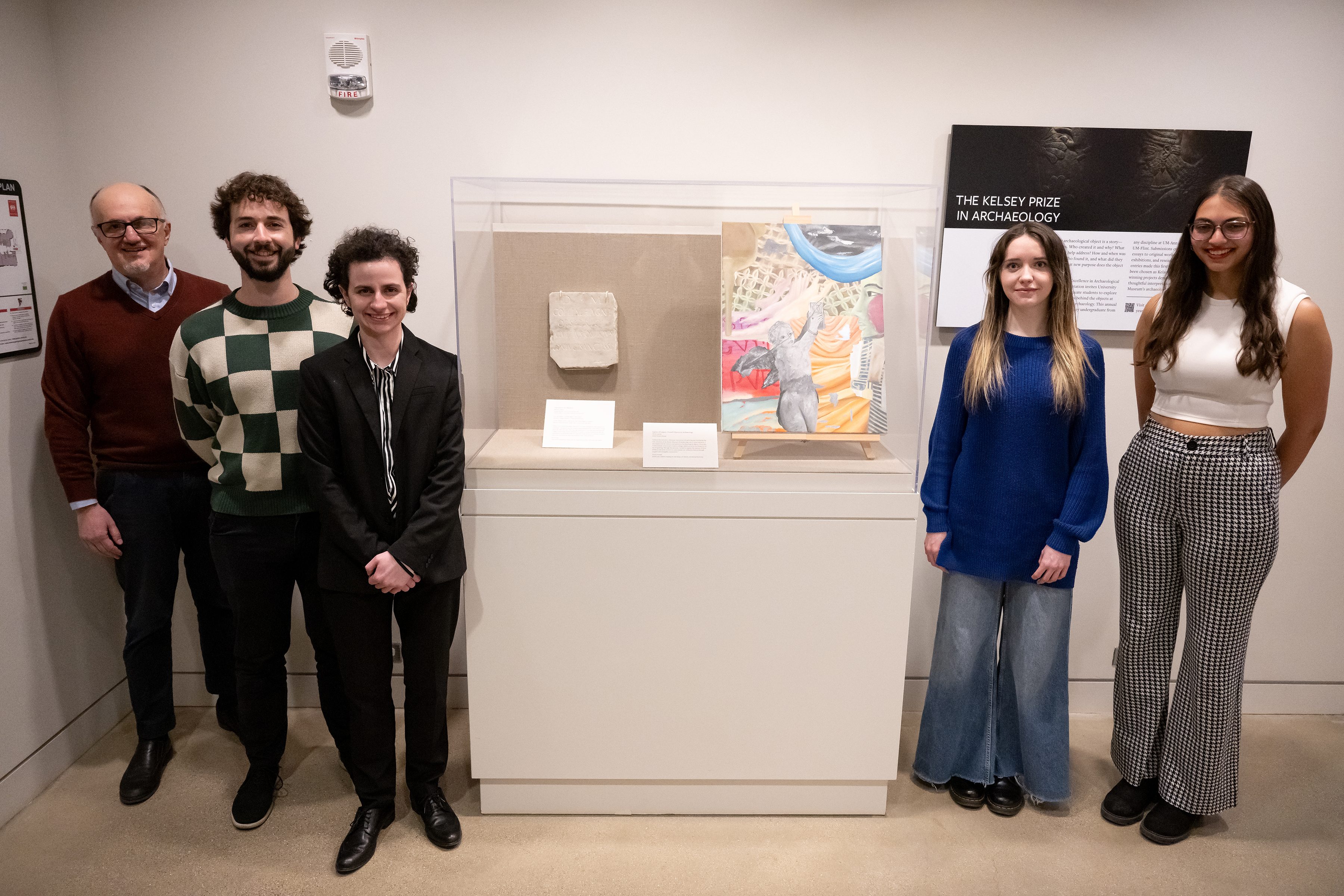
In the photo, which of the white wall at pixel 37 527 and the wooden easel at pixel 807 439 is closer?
the wooden easel at pixel 807 439

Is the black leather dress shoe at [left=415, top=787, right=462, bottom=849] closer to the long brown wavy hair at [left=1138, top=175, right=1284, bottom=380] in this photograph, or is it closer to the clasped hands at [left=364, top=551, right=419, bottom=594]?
the clasped hands at [left=364, top=551, right=419, bottom=594]

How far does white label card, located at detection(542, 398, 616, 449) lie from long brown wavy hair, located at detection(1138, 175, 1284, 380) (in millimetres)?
1400

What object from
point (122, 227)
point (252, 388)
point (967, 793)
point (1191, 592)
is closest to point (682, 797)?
point (967, 793)

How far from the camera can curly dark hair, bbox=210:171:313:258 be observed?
209 centimetres

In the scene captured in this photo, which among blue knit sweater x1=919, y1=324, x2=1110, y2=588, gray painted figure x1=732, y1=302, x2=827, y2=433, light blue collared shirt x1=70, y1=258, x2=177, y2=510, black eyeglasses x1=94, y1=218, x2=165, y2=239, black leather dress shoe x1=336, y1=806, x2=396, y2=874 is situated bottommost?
black leather dress shoe x1=336, y1=806, x2=396, y2=874

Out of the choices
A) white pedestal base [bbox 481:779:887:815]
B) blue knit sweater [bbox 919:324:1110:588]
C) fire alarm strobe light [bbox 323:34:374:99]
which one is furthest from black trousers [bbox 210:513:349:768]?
blue knit sweater [bbox 919:324:1110:588]

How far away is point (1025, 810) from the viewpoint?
8.09ft

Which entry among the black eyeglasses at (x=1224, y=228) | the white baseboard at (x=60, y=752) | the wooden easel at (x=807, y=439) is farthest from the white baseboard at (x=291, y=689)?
the black eyeglasses at (x=1224, y=228)

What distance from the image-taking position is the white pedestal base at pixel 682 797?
2398mm

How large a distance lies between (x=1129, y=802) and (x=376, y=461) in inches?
Answer: 86.7

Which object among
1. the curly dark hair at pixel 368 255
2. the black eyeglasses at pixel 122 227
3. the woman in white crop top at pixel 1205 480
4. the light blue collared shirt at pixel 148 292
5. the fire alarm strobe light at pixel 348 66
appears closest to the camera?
the curly dark hair at pixel 368 255

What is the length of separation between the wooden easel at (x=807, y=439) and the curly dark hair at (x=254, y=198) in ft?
3.89

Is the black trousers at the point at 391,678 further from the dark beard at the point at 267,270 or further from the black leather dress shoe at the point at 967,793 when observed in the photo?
the black leather dress shoe at the point at 967,793

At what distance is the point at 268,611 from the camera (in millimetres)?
2234
